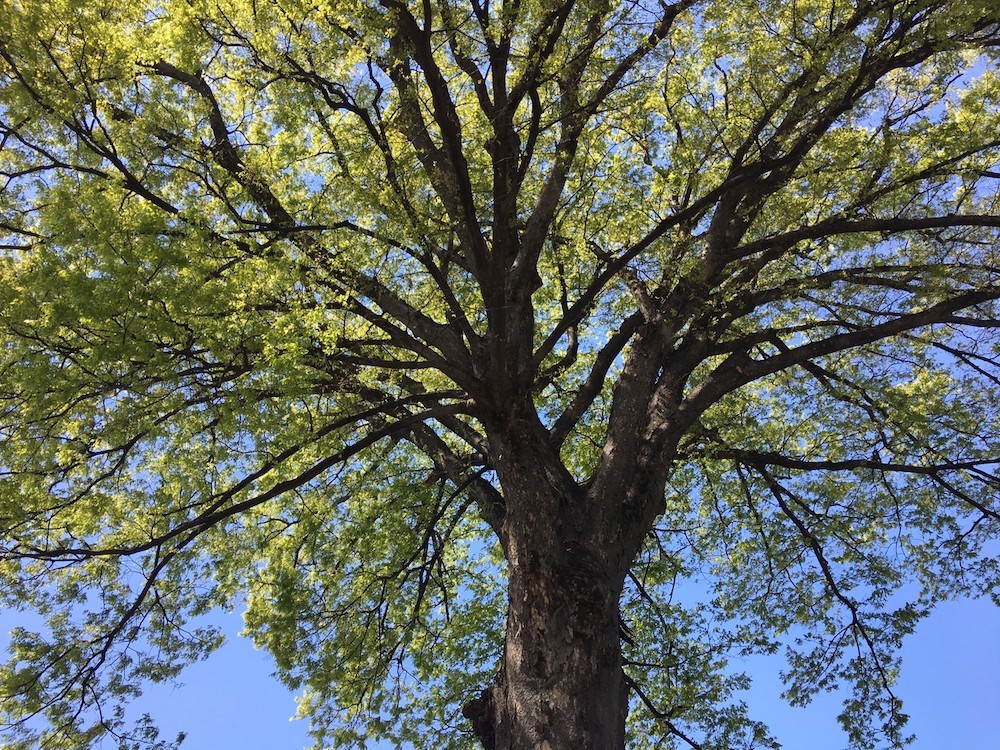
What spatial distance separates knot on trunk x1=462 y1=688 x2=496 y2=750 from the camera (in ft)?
16.7

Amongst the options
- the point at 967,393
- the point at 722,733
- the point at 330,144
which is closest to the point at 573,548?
the point at 722,733

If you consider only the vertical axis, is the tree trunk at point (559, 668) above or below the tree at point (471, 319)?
below

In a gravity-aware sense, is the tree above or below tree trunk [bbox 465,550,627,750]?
above

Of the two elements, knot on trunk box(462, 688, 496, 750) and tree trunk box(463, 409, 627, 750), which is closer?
tree trunk box(463, 409, 627, 750)

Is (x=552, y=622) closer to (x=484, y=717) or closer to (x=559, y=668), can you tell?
(x=559, y=668)

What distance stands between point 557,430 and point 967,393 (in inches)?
191

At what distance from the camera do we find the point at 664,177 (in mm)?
6719

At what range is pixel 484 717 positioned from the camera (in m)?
5.14

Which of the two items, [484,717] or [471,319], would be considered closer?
[484,717]

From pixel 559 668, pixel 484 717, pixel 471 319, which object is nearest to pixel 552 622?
pixel 559 668

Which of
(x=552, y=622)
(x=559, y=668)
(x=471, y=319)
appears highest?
(x=471, y=319)

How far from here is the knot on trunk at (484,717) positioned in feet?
16.7

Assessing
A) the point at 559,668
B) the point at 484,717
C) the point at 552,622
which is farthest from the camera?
the point at 484,717

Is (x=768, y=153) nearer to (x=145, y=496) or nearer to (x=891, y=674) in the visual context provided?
(x=891, y=674)
